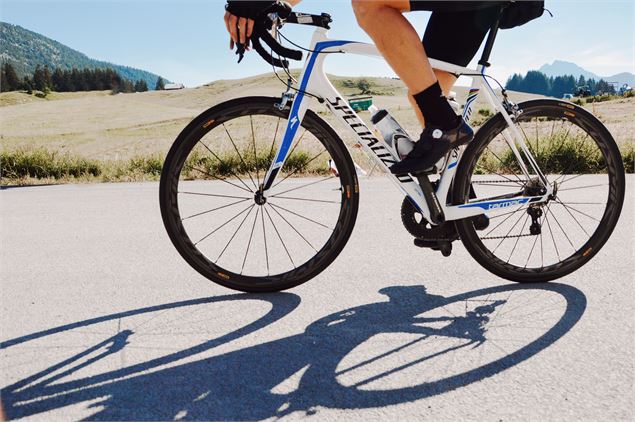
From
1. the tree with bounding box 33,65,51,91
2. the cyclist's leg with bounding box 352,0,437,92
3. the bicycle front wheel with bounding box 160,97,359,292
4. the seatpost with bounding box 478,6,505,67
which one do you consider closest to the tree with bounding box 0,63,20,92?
the tree with bounding box 33,65,51,91

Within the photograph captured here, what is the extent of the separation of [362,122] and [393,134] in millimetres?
185

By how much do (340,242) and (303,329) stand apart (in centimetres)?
67

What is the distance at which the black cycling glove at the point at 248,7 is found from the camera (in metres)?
2.70

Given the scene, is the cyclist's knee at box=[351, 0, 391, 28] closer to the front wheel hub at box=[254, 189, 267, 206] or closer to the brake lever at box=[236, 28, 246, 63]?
the brake lever at box=[236, 28, 246, 63]

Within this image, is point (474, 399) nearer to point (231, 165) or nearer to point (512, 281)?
point (512, 281)

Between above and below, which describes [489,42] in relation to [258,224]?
above

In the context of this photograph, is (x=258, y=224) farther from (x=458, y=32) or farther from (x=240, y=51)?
(x=458, y=32)

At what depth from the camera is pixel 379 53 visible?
9.35ft

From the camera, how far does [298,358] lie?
7.52 ft

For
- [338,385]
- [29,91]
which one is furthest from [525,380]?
[29,91]

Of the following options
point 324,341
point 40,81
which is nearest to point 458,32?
point 324,341

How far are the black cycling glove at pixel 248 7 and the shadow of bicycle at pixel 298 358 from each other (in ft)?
4.95

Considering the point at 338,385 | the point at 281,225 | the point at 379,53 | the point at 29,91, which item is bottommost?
the point at 338,385

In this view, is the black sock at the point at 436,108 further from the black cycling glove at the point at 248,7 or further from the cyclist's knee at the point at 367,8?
the black cycling glove at the point at 248,7
